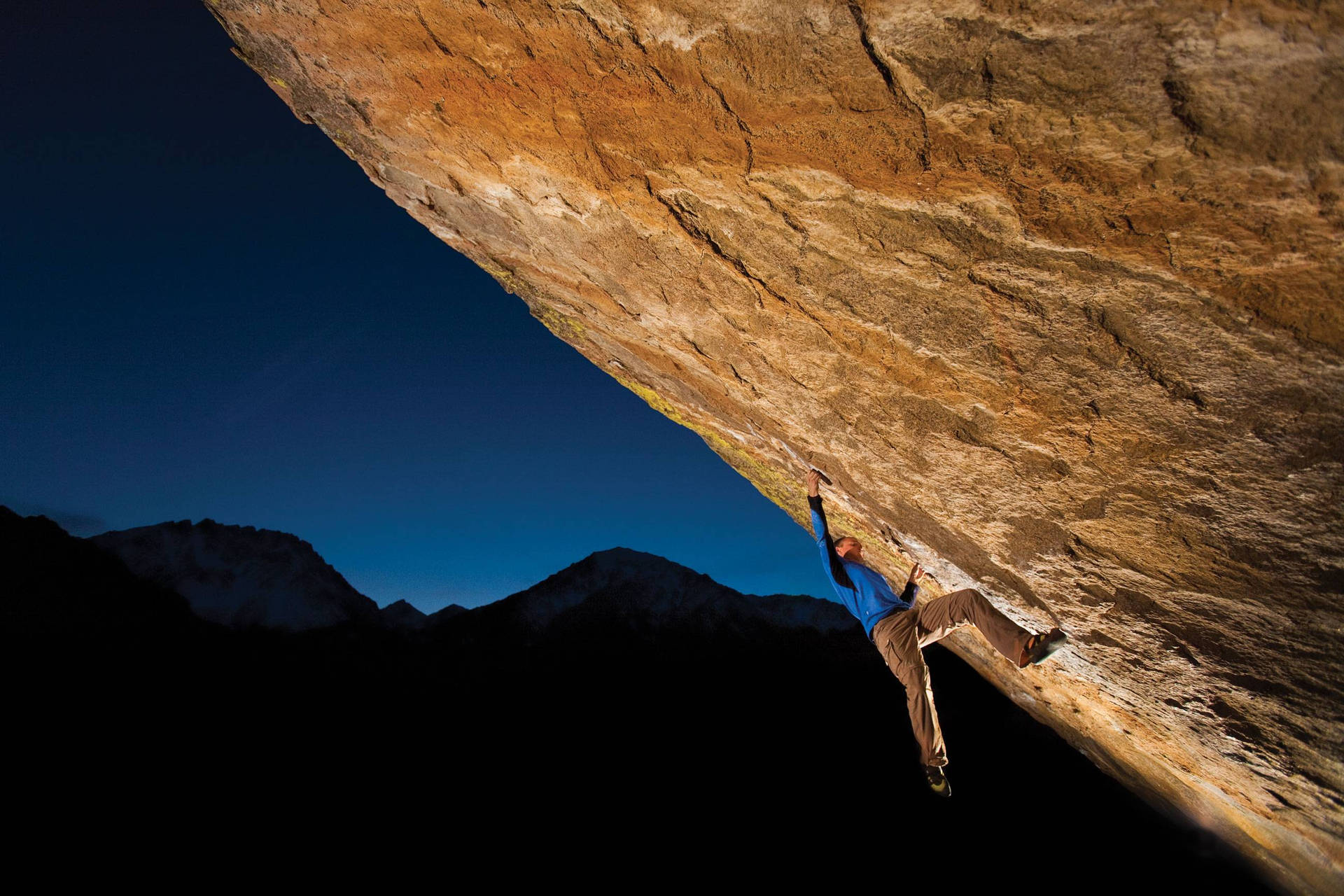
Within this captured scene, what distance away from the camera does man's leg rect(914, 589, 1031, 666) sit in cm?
314

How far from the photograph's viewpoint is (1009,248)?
221 cm

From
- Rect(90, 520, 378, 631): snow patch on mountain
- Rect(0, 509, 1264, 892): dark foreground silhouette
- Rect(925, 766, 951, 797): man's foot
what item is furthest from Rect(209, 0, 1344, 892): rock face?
Rect(90, 520, 378, 631): snow patch on mountain

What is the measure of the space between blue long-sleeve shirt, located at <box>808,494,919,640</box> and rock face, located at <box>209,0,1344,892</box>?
2.04 ft

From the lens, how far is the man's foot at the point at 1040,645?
10.2 ft

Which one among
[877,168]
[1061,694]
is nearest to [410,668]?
[1061,694]

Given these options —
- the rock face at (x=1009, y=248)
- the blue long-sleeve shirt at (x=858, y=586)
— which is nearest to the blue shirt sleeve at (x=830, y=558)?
the blue long-sleeve shirt at (x=858, y=586)

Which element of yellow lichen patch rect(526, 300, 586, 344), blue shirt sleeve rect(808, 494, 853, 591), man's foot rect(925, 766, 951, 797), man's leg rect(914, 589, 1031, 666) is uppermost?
A: yellow lichen patch rect(526, 300, 586, 344)

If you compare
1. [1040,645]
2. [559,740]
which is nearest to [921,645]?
[1040,645]

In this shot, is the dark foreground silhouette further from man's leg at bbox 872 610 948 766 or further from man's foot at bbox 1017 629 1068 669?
man's foot at bbox 1017 629 1068 669

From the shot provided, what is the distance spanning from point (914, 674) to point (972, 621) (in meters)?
0.63

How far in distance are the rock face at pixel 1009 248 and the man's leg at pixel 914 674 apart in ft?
2.81

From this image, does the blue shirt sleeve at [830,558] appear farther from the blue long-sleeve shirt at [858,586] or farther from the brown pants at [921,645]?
the brown pants at [921,645]

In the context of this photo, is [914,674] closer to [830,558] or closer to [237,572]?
[830,558]

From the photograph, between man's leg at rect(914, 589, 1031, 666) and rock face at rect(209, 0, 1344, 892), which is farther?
man's leg at rect(914, 589, 1031, 666)
